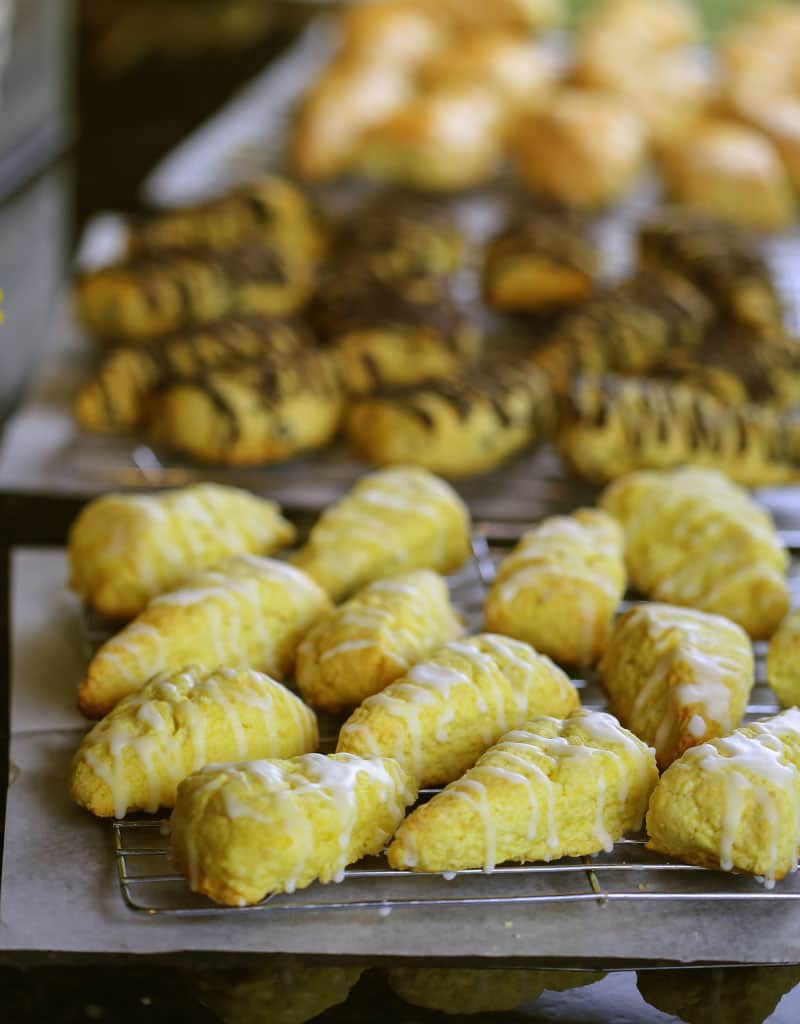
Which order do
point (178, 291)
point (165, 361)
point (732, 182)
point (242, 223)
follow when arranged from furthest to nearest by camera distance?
point (732, 182) < point (242, 223) < point (178, 291) < point (165, 361)

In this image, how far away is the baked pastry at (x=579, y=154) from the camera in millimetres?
4184

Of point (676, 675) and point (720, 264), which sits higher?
point (676, 675)

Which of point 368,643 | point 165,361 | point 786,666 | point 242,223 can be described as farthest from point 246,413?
point 786,666

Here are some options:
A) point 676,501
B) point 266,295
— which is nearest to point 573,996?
point 676,501

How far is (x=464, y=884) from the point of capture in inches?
62.0

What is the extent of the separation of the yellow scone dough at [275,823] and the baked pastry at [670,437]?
1.15 metres

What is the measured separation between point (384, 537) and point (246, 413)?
22.8 inches

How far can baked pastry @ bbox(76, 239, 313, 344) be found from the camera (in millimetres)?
3102

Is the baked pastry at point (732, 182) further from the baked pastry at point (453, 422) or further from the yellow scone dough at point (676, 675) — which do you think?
the yellow scone dough at point (676, 675)

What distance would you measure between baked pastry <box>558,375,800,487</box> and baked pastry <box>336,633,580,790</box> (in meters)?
0.84

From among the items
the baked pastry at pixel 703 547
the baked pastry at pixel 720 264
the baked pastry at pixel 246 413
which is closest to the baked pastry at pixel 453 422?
the baked pastry at pixel 246 413

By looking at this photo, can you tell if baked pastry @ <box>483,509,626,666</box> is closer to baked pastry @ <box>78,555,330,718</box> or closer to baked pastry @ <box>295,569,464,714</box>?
baked pastry @ <box>295,569,464,714</box>

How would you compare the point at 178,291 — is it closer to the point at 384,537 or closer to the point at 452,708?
the point at 384,537

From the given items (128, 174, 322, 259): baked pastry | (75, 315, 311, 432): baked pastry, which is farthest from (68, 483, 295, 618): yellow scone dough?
(128, 174, 322, 259): baked pastry
